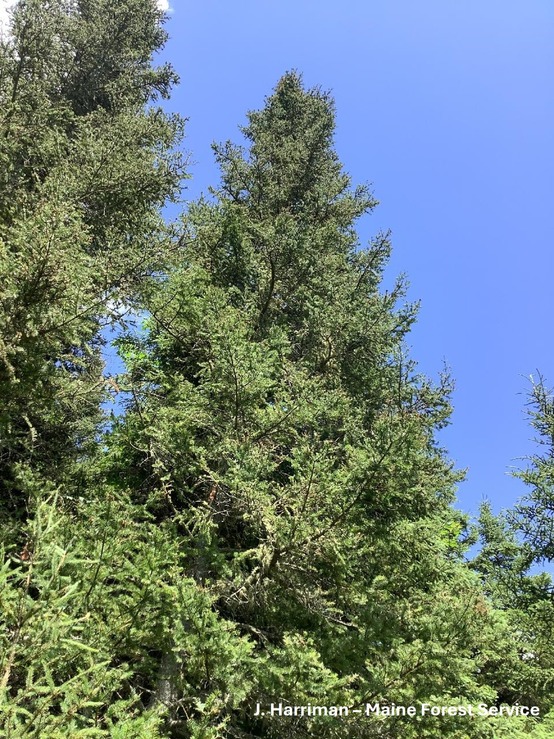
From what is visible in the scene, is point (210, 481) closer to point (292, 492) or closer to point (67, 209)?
point (292, 492)

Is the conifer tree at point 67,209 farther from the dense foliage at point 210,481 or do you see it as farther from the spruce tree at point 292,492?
the spruce tree at point 292,492

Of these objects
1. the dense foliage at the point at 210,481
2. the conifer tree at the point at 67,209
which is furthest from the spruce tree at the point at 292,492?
the conifer tree at the point at 67,209

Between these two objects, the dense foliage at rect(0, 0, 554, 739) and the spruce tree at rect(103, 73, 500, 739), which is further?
the spruce tree at rect(103, 73, 500, 739)

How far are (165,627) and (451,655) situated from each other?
9.97 ft

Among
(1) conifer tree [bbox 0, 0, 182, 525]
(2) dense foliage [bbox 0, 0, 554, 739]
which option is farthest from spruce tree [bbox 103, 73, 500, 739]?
(1) conifer tree [bbox 0, 0, 182, 525]

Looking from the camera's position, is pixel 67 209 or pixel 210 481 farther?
pixel 210 481

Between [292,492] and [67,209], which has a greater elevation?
[67,209]

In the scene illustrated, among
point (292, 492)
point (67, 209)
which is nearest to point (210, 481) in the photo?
point (292, 492)

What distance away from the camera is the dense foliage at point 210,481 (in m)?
4.50

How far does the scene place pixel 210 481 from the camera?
6582mm

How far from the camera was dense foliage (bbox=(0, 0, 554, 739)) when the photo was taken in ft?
14.8

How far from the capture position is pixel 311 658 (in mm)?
4543

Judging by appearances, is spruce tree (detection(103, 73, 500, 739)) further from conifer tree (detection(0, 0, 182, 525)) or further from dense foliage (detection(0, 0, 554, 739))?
conifer tree (detection(0, 0, 182, 525))

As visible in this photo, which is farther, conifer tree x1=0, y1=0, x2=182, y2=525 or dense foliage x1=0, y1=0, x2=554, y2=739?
conifer tree x1=0, y1=0, x2=182, y2=525
